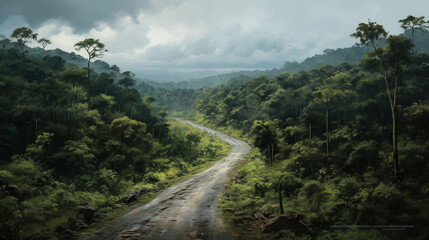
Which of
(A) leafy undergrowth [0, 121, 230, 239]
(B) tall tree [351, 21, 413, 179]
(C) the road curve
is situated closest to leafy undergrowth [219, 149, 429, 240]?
(C) the road curve

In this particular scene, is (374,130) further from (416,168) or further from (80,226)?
(80,226)

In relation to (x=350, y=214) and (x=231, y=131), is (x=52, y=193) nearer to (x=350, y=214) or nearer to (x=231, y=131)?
(x=350, y=214)

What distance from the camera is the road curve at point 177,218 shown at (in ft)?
42.6

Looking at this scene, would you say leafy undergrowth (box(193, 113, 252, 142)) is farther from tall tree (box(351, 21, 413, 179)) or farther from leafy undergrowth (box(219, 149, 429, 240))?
leafy undergrowth (box(219, 149, 429, 240))

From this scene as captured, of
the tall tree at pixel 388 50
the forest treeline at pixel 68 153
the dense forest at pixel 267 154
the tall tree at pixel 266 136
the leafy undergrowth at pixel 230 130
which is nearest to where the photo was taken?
the dense forest at pixel 267 154

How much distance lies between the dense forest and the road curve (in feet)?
5.37

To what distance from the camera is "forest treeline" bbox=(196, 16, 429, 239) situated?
13055 mm

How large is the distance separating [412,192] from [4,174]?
2625 centimetres

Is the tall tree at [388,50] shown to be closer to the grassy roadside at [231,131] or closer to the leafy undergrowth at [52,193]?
the leafy undergrowth at [52,193]

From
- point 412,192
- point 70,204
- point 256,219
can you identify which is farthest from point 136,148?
point 412,192

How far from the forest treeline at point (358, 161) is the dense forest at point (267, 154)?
9cm

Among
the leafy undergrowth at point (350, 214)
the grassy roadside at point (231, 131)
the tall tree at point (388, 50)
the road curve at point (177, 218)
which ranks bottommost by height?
the grassy roadside at point (231, 131)

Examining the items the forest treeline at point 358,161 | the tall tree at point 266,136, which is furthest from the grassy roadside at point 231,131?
the tall tree at point 266,136

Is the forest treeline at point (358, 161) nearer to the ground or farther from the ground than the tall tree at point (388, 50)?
nearer to the ground
